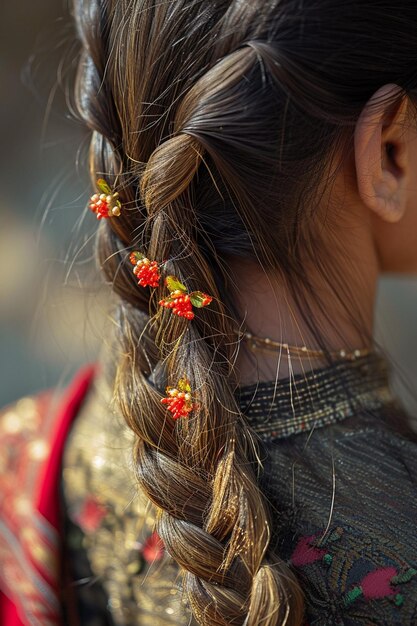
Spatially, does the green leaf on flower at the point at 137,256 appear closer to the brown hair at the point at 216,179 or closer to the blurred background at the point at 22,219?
the brown hair at the point at 216,179

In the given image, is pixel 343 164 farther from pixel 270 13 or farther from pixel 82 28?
pixel 82 28

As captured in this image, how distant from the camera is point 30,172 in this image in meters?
2.83

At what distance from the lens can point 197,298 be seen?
708 mm

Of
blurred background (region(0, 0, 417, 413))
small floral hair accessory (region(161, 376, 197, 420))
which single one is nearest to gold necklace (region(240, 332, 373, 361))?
small floral hair accessory (region(161, 376, 197, 420))

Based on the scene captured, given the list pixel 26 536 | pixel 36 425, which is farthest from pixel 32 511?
pixel 36 425

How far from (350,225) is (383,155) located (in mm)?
84

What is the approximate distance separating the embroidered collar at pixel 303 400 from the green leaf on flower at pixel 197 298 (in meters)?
0.13

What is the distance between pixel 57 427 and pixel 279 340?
1.24 feet

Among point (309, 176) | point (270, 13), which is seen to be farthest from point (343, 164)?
point (270, 13)

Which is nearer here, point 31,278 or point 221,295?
point 221,295

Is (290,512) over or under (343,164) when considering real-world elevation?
under

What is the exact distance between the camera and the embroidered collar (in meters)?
0.78

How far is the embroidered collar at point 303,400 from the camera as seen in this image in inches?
30.8

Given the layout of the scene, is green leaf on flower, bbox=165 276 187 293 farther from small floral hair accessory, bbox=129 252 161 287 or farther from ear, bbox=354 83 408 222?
ear, bbox=354 83 408 222
